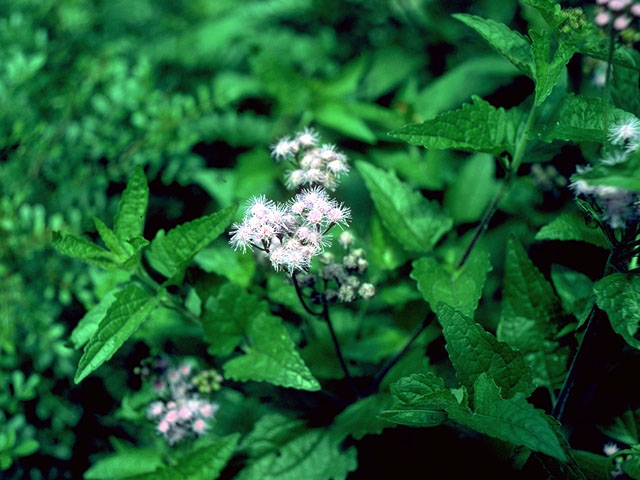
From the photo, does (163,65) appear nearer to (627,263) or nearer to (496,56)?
(496,56)

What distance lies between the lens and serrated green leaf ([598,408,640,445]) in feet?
5.82

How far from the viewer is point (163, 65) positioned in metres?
3.72

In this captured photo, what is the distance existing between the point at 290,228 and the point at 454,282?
587 millimetres

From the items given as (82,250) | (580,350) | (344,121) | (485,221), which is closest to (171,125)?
(344,121)

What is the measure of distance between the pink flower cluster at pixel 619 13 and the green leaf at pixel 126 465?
199 cm

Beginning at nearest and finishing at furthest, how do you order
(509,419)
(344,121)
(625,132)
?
(509,419), (625,132), (344,121)

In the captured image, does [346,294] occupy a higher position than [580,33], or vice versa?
[580,33]

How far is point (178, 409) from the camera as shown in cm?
199

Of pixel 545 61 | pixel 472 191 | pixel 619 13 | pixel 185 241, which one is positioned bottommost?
pixel 472 191

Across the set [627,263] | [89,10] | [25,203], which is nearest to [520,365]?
[627,263]

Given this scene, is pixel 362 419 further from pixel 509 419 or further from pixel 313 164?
pixel 313 164

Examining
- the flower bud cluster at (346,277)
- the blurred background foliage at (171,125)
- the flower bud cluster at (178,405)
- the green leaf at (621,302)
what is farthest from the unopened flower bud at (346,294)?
the green leaf at (621,302)

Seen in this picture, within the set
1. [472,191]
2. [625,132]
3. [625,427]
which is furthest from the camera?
[472,191]

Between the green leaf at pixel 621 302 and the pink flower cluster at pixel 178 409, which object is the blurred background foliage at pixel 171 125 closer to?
the pink flower cluster at pixel 178 409
